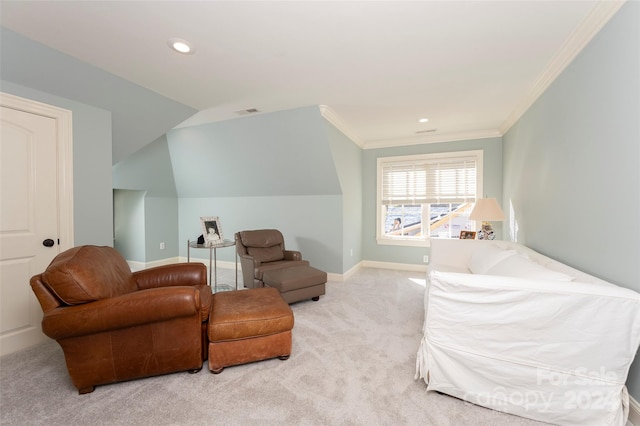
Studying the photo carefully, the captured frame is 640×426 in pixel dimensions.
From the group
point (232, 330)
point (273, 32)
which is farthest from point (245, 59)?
point (232, 330)

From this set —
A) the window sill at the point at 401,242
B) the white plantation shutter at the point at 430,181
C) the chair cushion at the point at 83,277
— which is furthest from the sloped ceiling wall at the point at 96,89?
the window sill at the point at 401,242

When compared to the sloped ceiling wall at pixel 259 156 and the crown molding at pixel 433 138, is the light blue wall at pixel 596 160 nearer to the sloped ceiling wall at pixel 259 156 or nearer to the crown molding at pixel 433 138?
the crown molding at pixel 433 138

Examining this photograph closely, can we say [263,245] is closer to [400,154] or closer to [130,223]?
[400,154]

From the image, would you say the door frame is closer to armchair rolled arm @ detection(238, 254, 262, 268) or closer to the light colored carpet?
the light colored carpet

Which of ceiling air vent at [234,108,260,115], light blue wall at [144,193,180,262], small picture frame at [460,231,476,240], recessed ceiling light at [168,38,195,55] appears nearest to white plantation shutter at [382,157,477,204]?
small picture frame at [460,231,476,240]

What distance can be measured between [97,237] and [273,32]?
263 cm

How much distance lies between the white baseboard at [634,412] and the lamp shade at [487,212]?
2.23 m

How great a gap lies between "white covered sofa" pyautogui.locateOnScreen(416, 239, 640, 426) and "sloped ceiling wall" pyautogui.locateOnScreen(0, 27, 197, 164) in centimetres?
331

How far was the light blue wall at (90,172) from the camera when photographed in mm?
2594

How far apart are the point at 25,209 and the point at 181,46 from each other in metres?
1.92

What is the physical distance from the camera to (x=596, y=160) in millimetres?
1802

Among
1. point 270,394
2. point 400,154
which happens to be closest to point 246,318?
point 270,394

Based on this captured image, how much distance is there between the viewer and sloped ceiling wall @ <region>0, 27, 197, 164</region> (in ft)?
6.87

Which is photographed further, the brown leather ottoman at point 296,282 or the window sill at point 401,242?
the window sill at point 401,242
